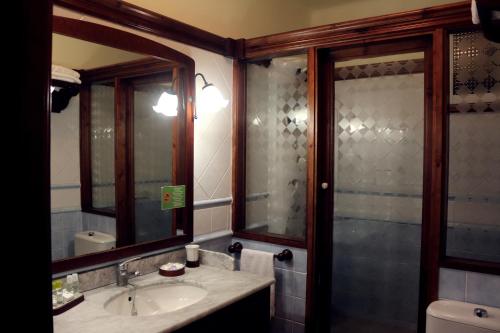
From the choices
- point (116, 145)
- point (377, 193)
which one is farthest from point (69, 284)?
point (377, 193)

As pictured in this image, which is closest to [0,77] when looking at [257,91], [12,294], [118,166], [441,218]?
[12,294]

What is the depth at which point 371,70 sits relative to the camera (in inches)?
88.4

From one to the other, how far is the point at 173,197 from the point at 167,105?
19.2 inches

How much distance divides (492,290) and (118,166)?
183 cm

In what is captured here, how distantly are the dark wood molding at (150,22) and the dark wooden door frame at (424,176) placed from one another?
1.99ft

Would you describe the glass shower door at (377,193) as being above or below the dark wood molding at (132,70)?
below

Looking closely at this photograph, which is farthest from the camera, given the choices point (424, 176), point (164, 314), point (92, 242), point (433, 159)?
point (424, 176)

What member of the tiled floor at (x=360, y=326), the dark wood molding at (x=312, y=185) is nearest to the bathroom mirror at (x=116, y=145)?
the dark wood molding at (x=312, y=185)

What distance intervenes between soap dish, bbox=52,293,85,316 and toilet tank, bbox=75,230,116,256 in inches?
7.2

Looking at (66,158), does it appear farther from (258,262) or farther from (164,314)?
(258,262)

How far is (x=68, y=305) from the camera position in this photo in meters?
1.54

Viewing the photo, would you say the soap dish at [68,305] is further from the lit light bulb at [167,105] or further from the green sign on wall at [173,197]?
the lit light bulb at [167,105]

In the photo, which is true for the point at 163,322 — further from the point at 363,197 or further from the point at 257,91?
the point at 257,91

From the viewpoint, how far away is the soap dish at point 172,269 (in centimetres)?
198
